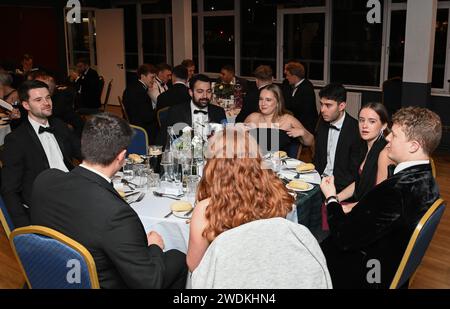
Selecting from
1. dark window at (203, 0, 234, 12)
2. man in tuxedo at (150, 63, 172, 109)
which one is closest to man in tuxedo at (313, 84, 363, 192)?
man in tuxedo at (150, 63, 172, 109)

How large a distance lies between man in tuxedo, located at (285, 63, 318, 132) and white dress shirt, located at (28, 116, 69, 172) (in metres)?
3.78

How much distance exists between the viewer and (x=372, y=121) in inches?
130

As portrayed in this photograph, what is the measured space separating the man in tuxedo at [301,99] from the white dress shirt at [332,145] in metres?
2.44

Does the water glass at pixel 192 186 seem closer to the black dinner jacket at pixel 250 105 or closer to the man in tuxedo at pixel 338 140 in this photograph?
the man in tuxedo at pixel 338 140

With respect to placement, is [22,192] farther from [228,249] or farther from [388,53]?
[388,53]

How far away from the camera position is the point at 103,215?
1.91m

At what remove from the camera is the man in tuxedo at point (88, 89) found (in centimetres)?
883

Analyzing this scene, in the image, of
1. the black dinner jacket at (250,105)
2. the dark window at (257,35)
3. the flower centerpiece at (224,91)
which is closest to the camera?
the black dinner jacket at (250,105)

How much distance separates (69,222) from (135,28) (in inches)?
438

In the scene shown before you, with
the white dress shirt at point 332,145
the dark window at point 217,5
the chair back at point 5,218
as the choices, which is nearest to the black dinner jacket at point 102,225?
A: the chair back at point 5,218

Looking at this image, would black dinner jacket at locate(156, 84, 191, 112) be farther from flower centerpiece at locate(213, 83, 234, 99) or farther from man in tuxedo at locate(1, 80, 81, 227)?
man in tuxedo at locate(1, 80, 81, 227)

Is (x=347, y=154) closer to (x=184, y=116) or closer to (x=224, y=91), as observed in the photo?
(x=184, y=116)

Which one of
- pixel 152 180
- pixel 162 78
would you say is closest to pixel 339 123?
pixel 152 180
